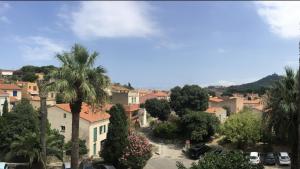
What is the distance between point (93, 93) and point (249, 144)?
37.1 meters

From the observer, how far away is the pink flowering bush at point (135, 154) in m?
37.7

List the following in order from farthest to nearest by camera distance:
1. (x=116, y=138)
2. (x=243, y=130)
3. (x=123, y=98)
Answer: (x=123, y=98), (x=243, y=130), (x=116, y=138)

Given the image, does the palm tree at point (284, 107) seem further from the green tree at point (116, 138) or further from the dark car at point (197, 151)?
the dark car at point (197, 151)

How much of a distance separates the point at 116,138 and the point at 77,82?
18627 millimetres

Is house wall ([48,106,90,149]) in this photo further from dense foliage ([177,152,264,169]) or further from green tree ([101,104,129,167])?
dense foliage ([177,152,264,169])

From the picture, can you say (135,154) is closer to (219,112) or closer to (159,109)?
(159,109)

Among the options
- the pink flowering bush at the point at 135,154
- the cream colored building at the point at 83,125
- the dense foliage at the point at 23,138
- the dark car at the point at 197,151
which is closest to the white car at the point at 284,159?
the dark car at the point at 197,151

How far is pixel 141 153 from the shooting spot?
3772 cm

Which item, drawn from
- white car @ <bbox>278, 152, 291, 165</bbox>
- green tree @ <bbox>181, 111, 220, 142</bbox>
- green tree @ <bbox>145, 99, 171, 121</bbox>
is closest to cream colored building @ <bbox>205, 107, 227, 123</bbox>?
green tree @ <bbox>145, 99, 171, 121</bbox>

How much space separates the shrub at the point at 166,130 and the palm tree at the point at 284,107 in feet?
121

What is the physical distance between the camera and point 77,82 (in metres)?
21.5

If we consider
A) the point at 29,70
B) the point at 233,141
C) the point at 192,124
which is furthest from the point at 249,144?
the point at 29,70

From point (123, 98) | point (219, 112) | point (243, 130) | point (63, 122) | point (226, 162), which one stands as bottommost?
point (243, 130)

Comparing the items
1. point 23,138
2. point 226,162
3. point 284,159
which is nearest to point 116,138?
point 23,138
